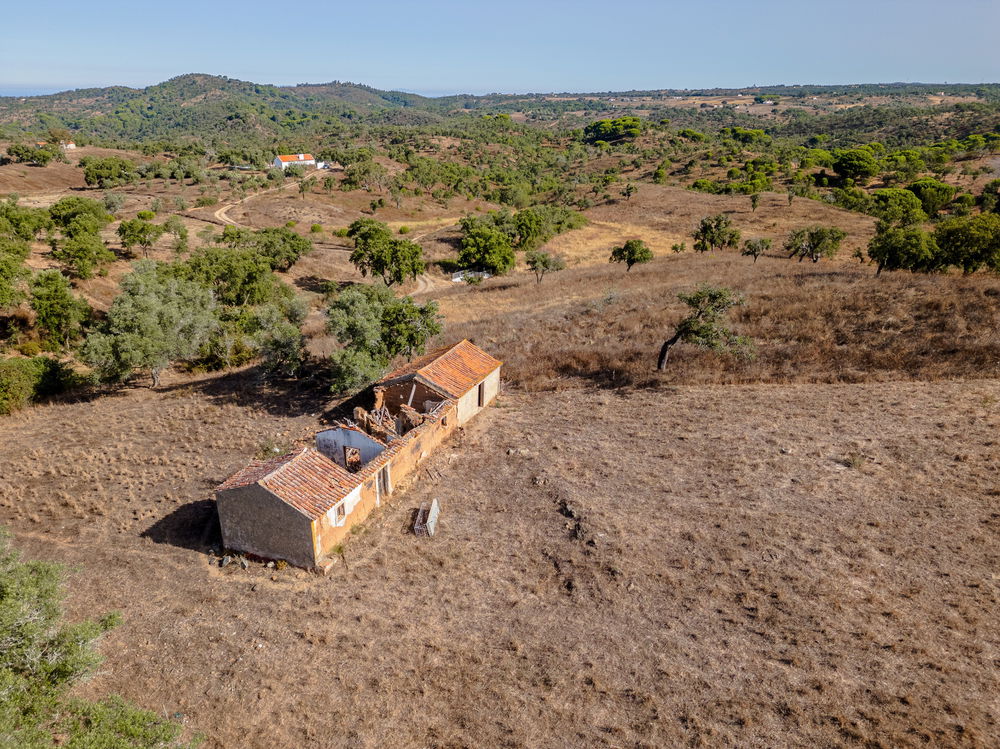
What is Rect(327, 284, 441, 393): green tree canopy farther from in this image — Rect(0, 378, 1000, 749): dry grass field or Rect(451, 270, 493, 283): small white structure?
Rect(451, 270, 493, 283): small white structure

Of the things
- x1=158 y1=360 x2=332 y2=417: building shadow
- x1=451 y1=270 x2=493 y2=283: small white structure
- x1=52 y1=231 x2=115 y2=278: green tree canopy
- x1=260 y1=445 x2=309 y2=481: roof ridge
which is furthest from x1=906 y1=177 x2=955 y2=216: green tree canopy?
x1=52 y1=231 x2=115 y2=278: green tree canopy

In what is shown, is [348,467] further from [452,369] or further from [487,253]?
[487,253]

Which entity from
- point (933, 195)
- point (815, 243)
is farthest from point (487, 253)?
point (933, 195)

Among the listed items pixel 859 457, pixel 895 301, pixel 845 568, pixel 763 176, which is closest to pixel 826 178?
pixel 763 176

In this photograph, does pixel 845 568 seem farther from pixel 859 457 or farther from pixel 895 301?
pixel 895 301

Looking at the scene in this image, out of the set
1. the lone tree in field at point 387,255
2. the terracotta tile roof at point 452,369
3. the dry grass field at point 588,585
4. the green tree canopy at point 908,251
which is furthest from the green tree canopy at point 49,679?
the green tree canopy at point 908,251

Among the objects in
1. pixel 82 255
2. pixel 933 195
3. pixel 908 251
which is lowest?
pixel 82 255

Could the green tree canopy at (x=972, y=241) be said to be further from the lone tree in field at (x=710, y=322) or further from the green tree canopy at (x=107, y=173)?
the green tree canopy at (x=107, y=173)
